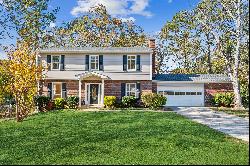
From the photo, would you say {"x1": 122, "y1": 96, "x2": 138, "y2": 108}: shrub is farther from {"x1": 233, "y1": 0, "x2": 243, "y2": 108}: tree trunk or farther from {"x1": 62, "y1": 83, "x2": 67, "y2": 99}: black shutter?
{"x1": 233, "y1": 0, "x2": 243, "y2": 108}: tree trunk

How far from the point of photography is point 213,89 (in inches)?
1484

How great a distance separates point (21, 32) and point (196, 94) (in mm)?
23027

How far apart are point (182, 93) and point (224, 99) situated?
4217 mm

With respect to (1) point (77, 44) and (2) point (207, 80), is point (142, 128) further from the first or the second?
(1) point (77, 44)

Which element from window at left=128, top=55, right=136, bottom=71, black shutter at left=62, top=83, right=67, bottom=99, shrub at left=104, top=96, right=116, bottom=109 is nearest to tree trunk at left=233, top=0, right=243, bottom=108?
window at left=128, top=55, right=136, bottom=71

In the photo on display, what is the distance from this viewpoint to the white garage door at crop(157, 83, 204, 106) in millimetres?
37375

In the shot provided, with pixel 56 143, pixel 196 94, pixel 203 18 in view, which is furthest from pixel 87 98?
pixel 56 143

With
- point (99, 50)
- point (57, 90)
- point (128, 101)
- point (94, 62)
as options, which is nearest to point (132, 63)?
point (99, 50)

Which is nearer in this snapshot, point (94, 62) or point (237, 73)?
point (237, 73)

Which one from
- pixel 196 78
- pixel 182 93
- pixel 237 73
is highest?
pixel 237 73

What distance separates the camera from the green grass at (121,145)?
11.5 m

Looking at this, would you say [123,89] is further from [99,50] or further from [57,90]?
[57,90]

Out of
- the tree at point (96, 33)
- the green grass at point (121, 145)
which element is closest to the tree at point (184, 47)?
the tree at point (96, 33)

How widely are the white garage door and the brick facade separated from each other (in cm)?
50
